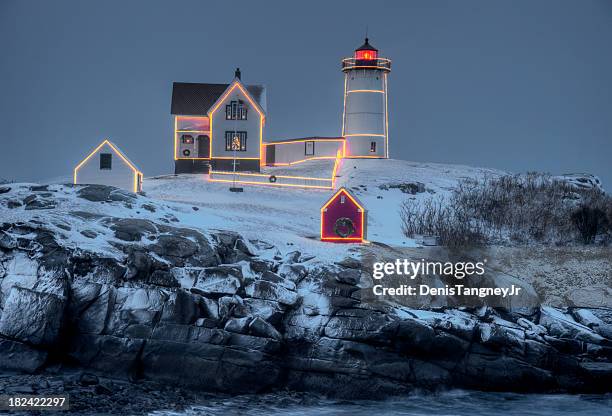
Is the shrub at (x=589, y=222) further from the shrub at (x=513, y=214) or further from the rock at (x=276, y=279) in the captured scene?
the rock at (x=276, y=279)

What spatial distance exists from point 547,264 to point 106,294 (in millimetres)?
21895

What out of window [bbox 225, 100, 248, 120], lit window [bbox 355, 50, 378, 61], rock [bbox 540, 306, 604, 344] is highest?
lit window [bbox 355, 50, 378, 61]

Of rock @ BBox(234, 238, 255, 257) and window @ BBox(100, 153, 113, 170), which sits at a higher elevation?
window @ BBox(100, 153, 113, 170)

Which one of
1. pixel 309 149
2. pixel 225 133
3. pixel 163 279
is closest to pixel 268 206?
pixel 225 133

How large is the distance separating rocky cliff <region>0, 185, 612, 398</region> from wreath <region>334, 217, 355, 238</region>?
5.24 metres

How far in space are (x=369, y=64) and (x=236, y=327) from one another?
45208 millimetres

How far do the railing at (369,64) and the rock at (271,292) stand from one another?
42.1m

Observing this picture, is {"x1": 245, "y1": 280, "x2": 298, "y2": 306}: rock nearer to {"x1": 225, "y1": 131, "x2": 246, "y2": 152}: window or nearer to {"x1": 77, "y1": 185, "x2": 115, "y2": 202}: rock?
{"x1": 77, "y1": 185, "x2": 115, "y2": 202}: rock

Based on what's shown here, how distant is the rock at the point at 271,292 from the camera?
3156cm

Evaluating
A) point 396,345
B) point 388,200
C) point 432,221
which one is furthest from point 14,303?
point 388,200

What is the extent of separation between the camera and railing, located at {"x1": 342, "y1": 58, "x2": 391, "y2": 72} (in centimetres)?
7156

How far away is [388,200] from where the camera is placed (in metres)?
57.5

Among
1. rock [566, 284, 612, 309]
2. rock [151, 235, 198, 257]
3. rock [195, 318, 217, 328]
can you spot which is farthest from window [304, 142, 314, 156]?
rock [195, 318, 217, 328]

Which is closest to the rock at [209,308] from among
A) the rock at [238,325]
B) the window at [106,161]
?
the rock at [238,325]
